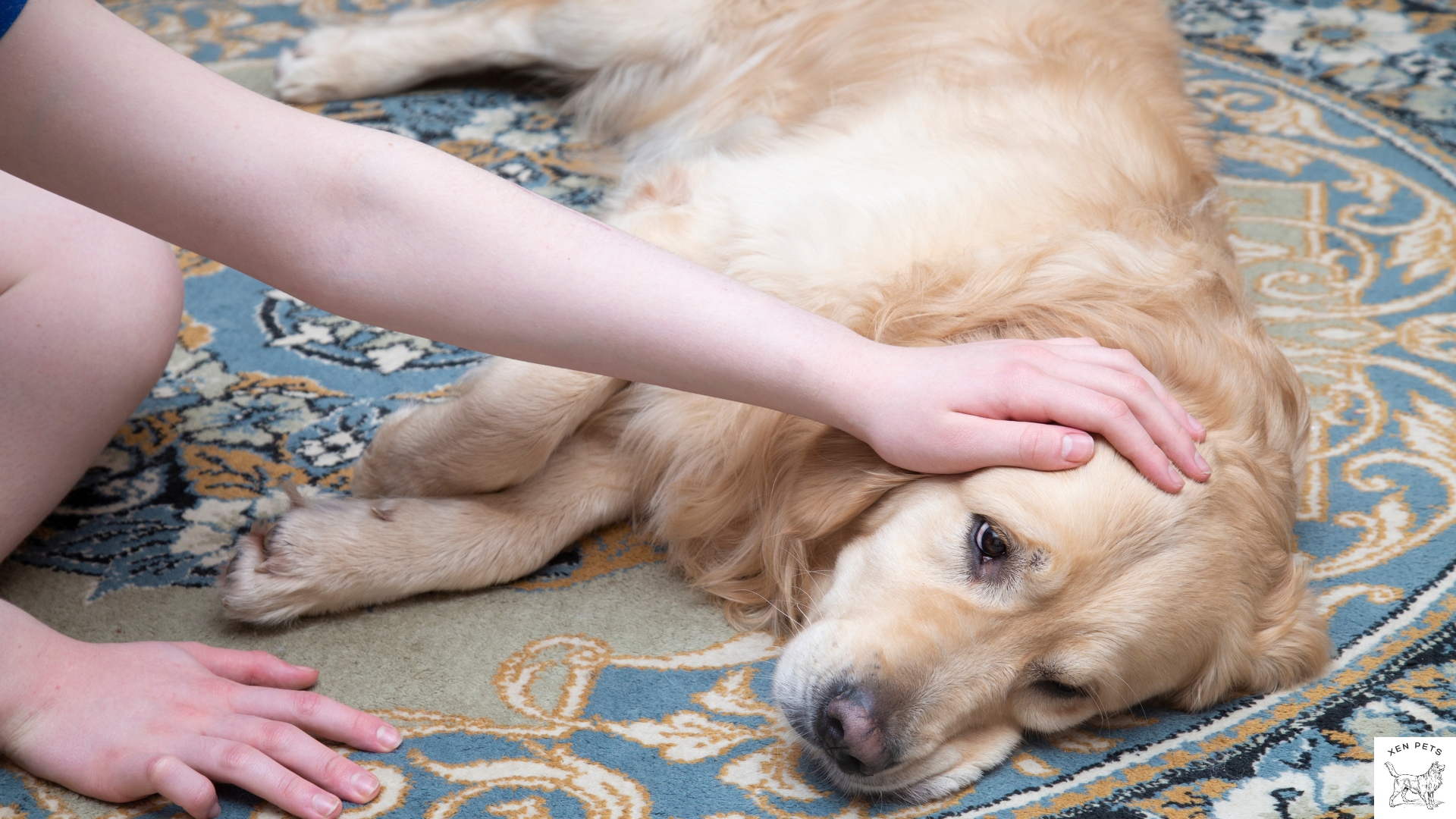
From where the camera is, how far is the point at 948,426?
1.23m

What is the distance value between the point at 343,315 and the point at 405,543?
489 millimetres

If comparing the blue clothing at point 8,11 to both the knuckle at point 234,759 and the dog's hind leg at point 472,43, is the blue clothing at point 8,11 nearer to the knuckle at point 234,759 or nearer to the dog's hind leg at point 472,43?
the knuckle at point 234,759

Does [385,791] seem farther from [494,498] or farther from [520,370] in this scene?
[520,370]

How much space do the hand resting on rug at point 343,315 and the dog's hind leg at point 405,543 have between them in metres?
0.14

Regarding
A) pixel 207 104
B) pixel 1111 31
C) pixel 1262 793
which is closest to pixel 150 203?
pixel 207 104

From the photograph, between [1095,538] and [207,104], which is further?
[1095,538]

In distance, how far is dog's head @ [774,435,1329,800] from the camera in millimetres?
1261

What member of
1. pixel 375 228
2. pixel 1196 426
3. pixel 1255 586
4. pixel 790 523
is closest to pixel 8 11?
pixel 375 228

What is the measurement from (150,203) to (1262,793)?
138cm

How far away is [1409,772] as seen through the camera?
1.30 metres

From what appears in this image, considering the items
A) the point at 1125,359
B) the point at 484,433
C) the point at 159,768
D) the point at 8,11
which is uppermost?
the point at 8,11

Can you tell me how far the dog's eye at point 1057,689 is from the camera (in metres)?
1.36

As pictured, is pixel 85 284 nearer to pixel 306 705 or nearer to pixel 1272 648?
pixel 306 705

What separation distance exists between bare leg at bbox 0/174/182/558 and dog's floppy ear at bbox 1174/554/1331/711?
5.06 ft
